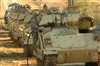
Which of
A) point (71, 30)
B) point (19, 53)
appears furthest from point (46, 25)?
point (19, 53)

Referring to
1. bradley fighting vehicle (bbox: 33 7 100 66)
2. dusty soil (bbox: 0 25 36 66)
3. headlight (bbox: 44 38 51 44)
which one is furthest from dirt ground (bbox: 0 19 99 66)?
headlight (bbox: 44 38 51 44)

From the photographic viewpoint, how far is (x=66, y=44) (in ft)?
39.2

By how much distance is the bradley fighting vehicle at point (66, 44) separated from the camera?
11.4 metres

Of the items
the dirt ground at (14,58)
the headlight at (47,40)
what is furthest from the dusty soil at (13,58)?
the headlight at (47,40)

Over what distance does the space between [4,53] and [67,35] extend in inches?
257

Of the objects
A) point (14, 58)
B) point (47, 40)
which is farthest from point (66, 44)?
point (14, 58)

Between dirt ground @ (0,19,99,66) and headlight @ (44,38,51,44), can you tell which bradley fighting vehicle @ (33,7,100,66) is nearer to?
headlight @ (44,38,51,44)

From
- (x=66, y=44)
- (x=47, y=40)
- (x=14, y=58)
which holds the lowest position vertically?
(x=14, y=58)

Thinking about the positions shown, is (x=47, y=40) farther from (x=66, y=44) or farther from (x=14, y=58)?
(x=14, y=58)

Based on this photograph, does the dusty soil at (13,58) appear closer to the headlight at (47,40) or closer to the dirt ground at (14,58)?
the dirt ground at (14,58)

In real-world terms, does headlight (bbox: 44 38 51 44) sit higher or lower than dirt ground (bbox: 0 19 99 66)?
higher

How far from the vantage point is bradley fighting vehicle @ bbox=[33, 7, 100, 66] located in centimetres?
1140

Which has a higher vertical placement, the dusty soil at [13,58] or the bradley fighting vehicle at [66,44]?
the bradley fighting vehicle at [66,44]

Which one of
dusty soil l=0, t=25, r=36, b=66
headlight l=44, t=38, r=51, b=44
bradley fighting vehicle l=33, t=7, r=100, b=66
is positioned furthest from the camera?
dusty soil l=0, t=25, r=36, b=66
